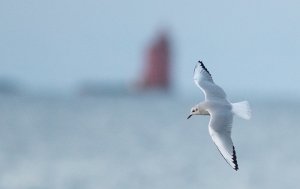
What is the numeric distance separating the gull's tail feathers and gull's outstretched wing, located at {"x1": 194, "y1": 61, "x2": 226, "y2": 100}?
34 centimetres

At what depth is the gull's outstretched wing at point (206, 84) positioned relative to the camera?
1050cm

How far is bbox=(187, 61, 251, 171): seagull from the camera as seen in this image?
980 cm

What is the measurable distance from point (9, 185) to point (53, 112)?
1269 inches

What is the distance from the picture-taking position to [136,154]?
26234 mm

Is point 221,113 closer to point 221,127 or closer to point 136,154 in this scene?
point 221,127

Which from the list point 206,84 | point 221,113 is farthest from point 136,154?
point 221,113

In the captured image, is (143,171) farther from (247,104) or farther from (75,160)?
(247,104)

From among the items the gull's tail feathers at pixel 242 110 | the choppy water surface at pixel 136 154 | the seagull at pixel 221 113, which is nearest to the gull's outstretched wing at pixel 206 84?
the seagull at pixel 221 113

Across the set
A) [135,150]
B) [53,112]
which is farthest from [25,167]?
[53,112]

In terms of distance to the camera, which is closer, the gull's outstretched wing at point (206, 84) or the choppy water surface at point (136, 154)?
the gull's outstretched wing at point (206, 84)

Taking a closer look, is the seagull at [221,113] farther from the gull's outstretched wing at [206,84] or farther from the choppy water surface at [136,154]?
the choppy water surface at [136,154]

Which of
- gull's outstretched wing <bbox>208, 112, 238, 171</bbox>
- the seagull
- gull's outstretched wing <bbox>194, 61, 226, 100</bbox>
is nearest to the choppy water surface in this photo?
gull's outstretched wing <bbox>194, 61, 226, 100</bbox>

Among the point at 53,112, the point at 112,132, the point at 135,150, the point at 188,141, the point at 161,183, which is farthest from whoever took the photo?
the point at 53,112

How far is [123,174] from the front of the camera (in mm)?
21156
